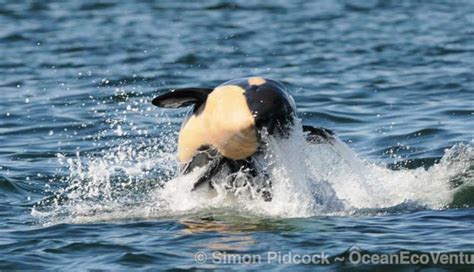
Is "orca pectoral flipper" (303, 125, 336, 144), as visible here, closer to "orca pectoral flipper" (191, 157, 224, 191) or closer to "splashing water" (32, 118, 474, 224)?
"splashing water" (32, 118, 474, 224)

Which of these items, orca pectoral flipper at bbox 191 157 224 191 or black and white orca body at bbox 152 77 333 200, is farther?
orca pectoral flipper at bbox 191 157 224 191

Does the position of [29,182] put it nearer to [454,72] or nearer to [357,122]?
[357,122]

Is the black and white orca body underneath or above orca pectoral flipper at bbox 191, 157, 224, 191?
above

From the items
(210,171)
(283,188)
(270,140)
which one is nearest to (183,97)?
(210,171)

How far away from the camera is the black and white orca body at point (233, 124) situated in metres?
10.4

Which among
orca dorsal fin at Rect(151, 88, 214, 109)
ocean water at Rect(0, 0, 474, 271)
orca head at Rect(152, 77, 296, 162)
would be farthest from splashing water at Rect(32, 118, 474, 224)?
orca dorsal fin at Rect(151, 88, 214, 109)

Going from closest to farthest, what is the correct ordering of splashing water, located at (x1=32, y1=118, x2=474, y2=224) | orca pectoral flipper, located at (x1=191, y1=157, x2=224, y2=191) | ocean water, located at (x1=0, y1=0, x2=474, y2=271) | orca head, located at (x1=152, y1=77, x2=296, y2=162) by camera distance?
ocean water, located at (x1=0, y1=0, x2=474, y2=271), orca head, located at (x1=152, y1=77, x2=296, y2=162), splashing water, located at (x1=32, y1=118, x2=474, y2=224), orca pectoral flipper, located at (x1=191, y1=157, x2=224, y2=191)

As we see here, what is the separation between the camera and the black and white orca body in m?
10.4

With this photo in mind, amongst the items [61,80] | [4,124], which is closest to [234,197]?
[4,124]

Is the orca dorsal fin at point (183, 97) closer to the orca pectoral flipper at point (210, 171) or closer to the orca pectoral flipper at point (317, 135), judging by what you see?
the orca pectoral flipper at point (210, 171)

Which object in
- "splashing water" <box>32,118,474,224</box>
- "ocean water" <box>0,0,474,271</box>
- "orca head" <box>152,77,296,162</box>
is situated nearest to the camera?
"ocean water" <box>0,0,474,271</box>

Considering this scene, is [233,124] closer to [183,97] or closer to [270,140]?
[270,140]

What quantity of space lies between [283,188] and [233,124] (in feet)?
2.73

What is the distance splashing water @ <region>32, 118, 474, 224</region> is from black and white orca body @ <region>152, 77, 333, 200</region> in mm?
106
